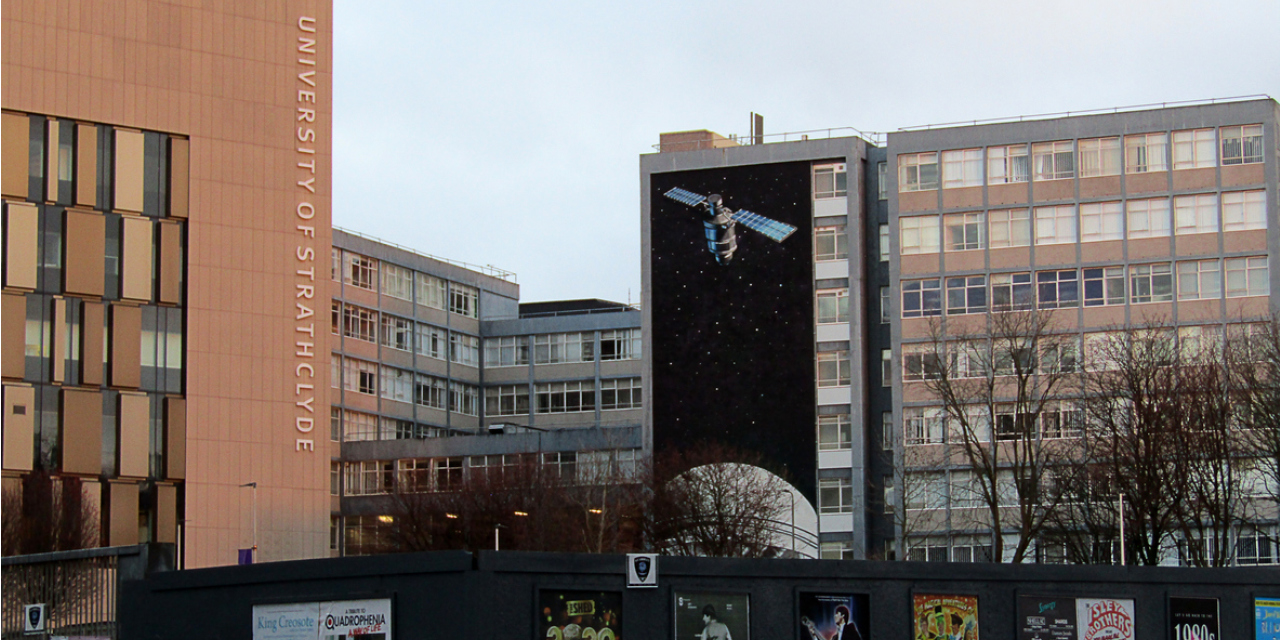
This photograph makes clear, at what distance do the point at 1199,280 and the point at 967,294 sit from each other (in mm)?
12705

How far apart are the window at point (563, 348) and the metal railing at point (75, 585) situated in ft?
305

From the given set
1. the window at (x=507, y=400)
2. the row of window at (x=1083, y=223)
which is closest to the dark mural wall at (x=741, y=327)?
the row of window at (x=1083, y=223)

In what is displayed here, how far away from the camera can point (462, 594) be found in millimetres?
29891

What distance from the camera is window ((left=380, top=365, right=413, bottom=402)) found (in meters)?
124

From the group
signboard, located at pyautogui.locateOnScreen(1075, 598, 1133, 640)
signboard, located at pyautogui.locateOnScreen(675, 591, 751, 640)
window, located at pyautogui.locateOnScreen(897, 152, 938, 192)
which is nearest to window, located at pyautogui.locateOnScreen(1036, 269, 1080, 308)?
window, located at pyautogui.locateOnScreen(897, 152, 938, 192)

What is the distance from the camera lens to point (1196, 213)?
95.9m

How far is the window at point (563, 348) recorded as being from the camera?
426 feet

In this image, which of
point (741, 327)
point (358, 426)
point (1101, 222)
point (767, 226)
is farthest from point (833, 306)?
point (358, 426)

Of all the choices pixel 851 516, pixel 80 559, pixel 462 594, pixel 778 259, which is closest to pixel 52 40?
pixel 778 259

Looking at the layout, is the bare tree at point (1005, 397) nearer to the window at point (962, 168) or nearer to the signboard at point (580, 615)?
the window at point (962, 168)

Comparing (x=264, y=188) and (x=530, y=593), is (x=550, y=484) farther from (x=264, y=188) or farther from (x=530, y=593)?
(x=530, y=593)

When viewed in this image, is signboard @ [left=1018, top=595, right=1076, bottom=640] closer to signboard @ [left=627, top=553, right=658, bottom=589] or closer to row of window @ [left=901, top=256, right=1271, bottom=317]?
signboard @ [left=627, top=553, right=658, bottom=589]

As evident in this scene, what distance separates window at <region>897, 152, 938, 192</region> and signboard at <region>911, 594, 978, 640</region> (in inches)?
2744

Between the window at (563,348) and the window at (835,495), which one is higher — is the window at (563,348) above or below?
above
